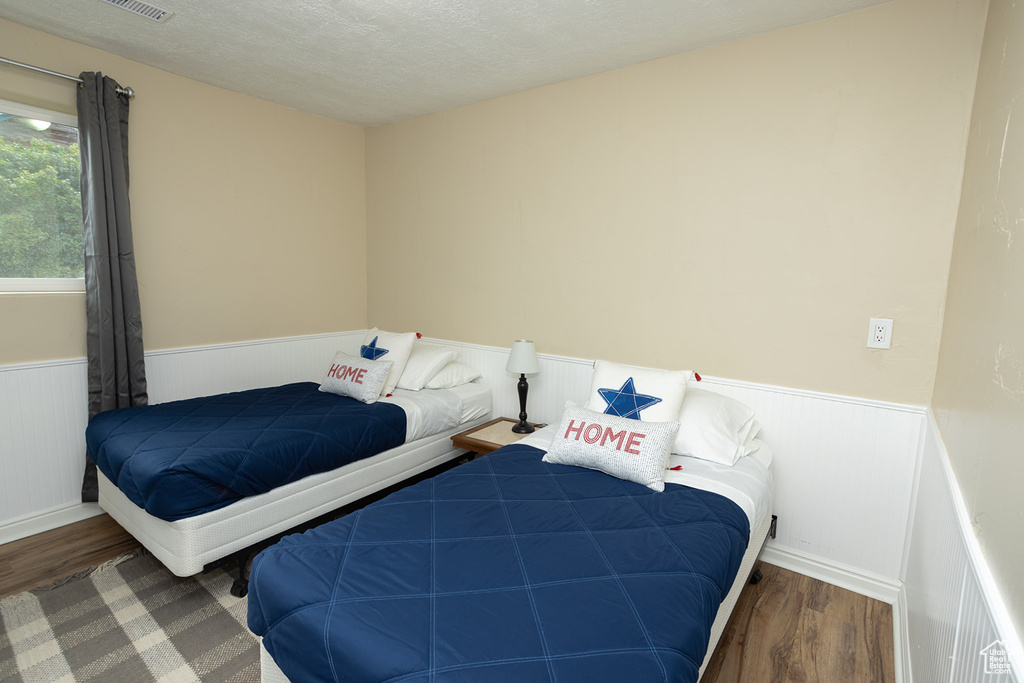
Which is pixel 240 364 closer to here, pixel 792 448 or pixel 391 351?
pixel 391 351

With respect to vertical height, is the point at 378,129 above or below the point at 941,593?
above

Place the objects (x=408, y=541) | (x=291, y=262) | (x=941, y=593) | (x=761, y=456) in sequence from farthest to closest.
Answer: (x=291, y=262) → (x=761, y=456) → (x=408, y=541) → (x=941, y=593)

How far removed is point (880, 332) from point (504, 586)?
77.6 inches

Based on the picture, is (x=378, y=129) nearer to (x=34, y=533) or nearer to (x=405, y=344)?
(x=405, y=344)

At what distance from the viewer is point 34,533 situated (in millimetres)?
2631

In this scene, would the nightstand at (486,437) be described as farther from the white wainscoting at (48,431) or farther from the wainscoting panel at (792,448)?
the white wainscoting at (48,431)

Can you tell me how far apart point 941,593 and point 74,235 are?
4027mm

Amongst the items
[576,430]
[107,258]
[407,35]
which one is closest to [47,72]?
[107,258]

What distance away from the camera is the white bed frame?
1464mm

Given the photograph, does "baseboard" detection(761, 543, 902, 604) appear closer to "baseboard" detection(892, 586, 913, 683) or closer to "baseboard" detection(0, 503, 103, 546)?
"baseboard" detection(892, 586, 913, 683)

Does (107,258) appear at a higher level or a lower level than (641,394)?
higher

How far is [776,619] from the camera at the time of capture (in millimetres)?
2090

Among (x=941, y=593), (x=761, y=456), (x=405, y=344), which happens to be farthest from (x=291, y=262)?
(x=941, y=593)

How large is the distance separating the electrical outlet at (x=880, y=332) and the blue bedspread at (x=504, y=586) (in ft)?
3.39
